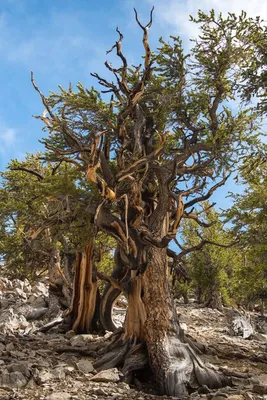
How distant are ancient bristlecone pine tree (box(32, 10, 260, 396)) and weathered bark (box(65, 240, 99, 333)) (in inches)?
23.5

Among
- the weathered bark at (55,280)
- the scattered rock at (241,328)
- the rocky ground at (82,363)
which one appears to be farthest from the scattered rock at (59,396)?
the weathered bark at (55,280)

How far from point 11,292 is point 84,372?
44.5 ft

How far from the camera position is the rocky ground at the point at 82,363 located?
5.32 m

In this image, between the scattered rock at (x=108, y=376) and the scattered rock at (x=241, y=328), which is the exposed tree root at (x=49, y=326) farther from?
the scattered rock at (x=241, y=328)

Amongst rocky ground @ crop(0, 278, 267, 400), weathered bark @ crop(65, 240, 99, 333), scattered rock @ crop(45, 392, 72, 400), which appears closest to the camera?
scattered rock @ crop(45, 392, 72, 400)

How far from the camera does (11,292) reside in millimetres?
18969

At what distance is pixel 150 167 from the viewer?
836 centimetres

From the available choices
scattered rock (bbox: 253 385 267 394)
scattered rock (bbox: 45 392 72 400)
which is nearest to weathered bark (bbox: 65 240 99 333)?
scattered rock (bbox: 45 392 72 400)

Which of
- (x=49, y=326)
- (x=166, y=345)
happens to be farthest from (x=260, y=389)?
(x=49, y=326)

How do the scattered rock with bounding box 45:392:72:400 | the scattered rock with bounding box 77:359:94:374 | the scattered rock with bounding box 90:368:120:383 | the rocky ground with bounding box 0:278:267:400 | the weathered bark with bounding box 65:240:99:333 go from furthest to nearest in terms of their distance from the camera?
1. the weathered bark with bounding box 65:240:99:333
2. the scattered rock with bounding box 77:359:94:374
3. the scattered rock with bounding box 90:368:120:383
4. the rocky ground with bounding box 0:278:267:400
5. the scattered rock with bounding box 45:392:72:400

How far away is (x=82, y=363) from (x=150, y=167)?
4063mm

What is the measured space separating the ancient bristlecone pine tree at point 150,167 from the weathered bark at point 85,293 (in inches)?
23.5

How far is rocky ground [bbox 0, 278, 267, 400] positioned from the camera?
17.4ft

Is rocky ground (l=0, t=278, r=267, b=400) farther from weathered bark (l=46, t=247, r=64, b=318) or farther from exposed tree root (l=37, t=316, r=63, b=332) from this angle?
weathered bark (l=46, t=247, r=64, b=318)
